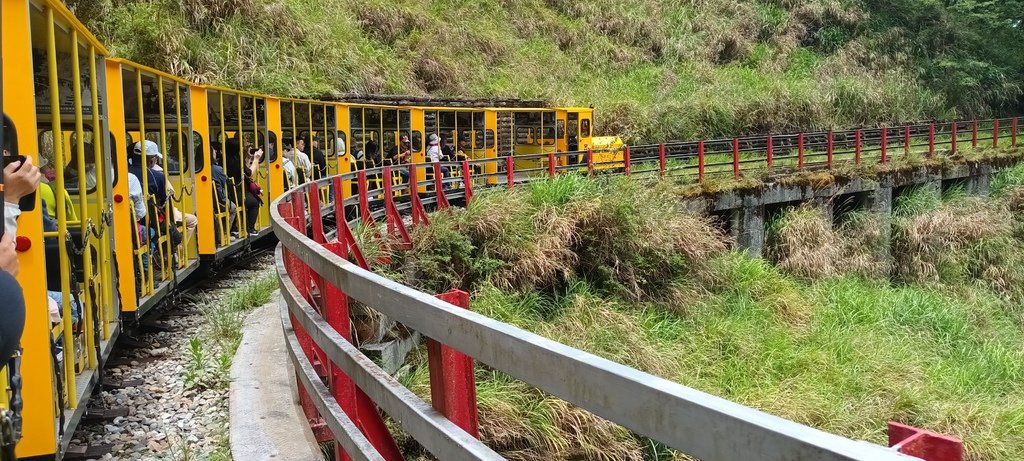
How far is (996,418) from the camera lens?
938cm

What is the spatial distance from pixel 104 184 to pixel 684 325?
7.66m

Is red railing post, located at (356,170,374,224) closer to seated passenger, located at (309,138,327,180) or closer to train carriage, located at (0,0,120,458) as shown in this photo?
train carriage, located at (0,0,120,458)

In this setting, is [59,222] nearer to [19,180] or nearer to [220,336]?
[19,180]

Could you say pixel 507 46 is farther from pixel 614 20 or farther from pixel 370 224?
pixel 370 224

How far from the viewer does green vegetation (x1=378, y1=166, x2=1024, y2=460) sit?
7.59 metres

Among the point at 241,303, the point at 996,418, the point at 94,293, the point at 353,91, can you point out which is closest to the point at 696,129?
the point at 353,91

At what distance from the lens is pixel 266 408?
502 centimetres

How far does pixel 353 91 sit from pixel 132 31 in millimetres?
6085

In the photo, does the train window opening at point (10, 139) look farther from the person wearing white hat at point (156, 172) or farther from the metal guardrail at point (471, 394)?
the person wearing white hat at point (156, 172)

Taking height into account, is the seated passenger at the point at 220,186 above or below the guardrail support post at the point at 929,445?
below

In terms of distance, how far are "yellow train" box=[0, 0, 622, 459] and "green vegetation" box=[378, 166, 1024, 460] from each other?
2261mm

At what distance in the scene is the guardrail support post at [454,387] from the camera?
2.42 meters

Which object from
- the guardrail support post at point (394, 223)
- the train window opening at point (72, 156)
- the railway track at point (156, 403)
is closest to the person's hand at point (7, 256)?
the railway track at point (156, 403)

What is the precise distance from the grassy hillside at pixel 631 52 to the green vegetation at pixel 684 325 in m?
14.2
